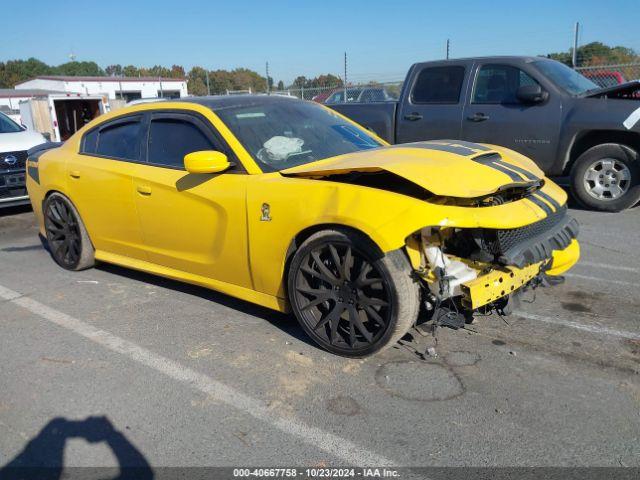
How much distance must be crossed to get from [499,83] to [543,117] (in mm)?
770

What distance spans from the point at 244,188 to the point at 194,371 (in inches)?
46.4

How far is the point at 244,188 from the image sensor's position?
3.52 meters

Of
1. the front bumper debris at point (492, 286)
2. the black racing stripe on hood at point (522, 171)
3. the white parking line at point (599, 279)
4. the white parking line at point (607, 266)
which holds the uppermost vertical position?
the black racing stripe on hood at point (522, 171)

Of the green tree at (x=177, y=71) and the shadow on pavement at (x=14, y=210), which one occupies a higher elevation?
the green tree at (x=177, y=71)

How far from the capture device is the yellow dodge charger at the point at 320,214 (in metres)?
2.97

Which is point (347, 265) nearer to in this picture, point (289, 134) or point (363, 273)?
point (363, 273)

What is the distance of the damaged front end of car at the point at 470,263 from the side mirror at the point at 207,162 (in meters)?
1.32

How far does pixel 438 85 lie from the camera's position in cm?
759

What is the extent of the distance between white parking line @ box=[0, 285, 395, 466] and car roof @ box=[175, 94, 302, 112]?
178 cm

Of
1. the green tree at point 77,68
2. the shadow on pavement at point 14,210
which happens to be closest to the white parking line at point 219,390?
the shadow on pavement at point 14,210

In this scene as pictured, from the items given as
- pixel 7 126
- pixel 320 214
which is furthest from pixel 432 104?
pixel 7 126

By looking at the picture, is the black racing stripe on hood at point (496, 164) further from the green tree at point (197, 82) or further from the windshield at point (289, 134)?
the green tree at point (197, 82)

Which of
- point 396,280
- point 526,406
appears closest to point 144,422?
point 396,280

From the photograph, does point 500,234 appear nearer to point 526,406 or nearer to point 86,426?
point 526,406
